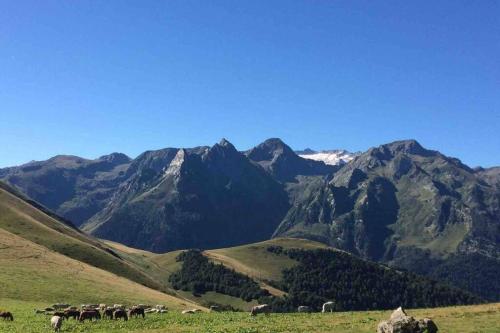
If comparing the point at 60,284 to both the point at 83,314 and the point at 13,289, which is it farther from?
the point at 83,314

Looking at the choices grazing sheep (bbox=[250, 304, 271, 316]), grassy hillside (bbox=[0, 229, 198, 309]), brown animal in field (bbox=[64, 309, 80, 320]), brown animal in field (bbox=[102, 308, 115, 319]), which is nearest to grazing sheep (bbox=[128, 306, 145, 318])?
brown animal in field (bbox=[102, 308, 115, 319])

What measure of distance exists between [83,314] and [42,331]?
8.47 meters

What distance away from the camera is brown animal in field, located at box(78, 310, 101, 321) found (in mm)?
49603

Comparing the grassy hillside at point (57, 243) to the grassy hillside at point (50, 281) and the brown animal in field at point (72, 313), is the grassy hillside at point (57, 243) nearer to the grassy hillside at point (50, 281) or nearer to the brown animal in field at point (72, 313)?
the grassy hillside at point (50, 281)

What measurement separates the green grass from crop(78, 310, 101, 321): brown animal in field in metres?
1.10

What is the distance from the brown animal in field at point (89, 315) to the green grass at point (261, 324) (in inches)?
43.4

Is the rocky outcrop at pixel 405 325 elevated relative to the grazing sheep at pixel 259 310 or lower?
elevated

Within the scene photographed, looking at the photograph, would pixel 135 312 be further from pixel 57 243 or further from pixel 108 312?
pixel 57 243

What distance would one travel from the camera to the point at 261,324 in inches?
1822

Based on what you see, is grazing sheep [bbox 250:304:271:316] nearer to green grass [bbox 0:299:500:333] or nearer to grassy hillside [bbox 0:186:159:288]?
green grass [bbox 0:299:500:333]

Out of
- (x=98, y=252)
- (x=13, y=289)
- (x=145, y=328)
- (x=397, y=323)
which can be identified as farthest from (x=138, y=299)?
(x=98, y=252)

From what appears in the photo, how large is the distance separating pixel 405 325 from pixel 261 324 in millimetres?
14241

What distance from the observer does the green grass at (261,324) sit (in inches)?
1663

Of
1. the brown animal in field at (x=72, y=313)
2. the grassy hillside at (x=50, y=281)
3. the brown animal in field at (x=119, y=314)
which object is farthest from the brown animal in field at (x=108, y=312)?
the grassy hillside at (x=50, y=281)
